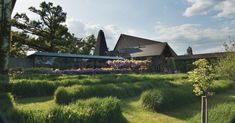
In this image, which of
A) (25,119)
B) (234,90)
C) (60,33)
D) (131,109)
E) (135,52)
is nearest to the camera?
(25,119)

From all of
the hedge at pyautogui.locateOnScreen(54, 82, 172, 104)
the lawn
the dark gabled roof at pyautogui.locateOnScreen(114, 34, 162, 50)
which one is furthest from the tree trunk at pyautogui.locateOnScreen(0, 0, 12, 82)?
the dark gabled roof at pyautogui.locateOnScreen(114, 34, 162, 50)

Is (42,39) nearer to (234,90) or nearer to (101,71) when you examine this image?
(101,71)

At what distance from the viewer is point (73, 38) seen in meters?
42.5

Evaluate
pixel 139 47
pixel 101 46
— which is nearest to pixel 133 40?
pixel 139 47

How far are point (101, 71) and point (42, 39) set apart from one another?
18541 mm

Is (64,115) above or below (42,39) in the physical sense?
below

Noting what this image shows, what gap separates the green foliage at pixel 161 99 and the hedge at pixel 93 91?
1.67m

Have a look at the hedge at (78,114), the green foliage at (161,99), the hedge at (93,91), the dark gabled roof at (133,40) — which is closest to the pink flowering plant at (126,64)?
the hedge at (93,91)

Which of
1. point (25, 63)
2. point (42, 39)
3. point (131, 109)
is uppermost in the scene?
point (42, 39)

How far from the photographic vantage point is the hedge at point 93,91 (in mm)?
9781

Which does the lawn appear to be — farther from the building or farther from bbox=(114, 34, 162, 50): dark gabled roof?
bbox=(114, 34, 162, 50): dark gabled roof

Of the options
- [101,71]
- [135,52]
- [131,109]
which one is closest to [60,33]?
[135,52]

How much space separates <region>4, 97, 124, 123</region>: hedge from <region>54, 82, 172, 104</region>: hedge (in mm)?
2706

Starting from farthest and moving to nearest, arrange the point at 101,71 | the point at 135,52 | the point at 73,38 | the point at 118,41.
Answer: the point at 118,41 → the point at 135,52 → the point at 73,38 → the point at 101,71
